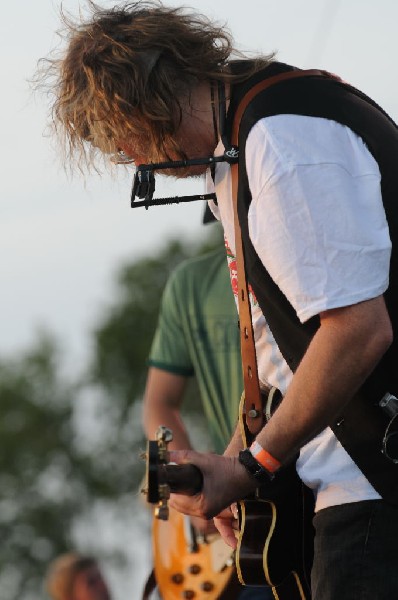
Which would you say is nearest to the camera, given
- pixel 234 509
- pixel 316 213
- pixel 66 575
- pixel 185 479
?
pixel 316 213

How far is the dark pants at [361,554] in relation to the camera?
281 cm

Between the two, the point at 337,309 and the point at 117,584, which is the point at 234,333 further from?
the point at 117,584

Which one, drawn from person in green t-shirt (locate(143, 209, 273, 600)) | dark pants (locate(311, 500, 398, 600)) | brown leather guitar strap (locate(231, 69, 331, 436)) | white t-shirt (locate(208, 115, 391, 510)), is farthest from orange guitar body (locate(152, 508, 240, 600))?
white t-shirt (locate(208, 115, 391, 510))

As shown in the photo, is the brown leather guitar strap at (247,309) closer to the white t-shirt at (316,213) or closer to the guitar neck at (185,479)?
the white t-shirt at (316,213)

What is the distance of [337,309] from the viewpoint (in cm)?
269

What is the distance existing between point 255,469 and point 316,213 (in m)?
0.56

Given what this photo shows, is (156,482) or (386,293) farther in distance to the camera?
(156,482)

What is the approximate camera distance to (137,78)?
9.98 ft

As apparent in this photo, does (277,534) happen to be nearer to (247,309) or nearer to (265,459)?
(265,459)

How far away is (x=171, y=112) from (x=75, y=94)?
24cm

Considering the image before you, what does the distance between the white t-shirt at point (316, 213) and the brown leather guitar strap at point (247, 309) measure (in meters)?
0.14

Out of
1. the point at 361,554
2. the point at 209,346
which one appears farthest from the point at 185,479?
the point at 209,346

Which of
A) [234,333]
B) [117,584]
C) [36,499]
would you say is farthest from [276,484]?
[36,499]

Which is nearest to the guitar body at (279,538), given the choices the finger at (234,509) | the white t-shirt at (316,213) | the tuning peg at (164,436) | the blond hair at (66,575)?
the finger at (234,509)
